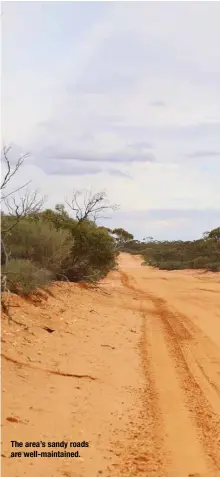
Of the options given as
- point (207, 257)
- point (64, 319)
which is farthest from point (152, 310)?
point (207, 257)

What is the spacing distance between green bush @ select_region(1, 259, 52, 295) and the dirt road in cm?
36

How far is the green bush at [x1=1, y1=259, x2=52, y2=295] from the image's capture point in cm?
1064

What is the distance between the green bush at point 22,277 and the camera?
10638mm

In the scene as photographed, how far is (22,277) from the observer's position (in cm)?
1129

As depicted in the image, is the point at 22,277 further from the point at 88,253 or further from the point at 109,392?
the point at 88,253

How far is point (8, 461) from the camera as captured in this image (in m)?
4.59

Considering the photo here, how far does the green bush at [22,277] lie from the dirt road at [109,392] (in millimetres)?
361

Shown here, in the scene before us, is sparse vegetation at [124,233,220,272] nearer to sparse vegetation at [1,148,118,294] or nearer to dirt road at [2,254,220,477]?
sparse vegetation at [1,148,118,294]

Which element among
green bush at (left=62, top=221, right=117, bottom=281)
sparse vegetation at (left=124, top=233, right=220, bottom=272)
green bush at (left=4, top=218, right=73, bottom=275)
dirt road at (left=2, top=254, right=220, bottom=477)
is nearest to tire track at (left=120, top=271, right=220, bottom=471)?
dirt road at (left=2, top=254, right=220, bottom=477)

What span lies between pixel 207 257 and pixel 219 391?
3288cm

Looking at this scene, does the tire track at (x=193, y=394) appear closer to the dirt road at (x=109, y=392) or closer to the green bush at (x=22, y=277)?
the dirt road at (x=109, y=392)

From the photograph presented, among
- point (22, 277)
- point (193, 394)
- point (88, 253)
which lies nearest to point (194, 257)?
point (88, 253)

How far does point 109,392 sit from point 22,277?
4.89 meters

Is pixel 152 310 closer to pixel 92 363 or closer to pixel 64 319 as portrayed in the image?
pixel 64 319
